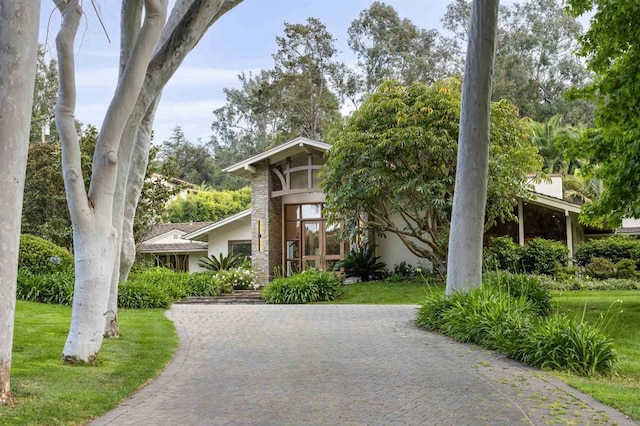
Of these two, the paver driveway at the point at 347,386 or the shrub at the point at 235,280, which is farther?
the shrub at the point at 235,280

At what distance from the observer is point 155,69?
7523 millimetres

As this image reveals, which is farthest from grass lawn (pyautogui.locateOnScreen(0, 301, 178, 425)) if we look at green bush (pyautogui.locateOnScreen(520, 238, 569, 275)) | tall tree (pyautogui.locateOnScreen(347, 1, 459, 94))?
tall tree (pyautogui.locateOnScreen(347, 1, 459, 94))

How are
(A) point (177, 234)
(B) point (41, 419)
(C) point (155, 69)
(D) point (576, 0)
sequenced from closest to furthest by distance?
(B) point (41, 419) < (C) point (155, 69) < (D) point (576, 0) < (A) point (177, 234)

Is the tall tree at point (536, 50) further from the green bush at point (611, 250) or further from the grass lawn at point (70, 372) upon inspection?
the grass lawn at point (70, 372)

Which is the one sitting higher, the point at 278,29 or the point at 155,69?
the point at 278,29

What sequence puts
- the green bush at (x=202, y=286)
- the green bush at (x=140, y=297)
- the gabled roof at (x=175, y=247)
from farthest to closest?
the gabled roof at (x=175, y=247)
the green bush at (x=202, y=286)
the green bush at (x=140, y=297)

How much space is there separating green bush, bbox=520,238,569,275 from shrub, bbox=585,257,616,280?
0.81 meters

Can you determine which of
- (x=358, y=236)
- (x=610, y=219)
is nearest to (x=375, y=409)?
(x=610, y=219)

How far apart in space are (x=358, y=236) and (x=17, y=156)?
54.2 feet

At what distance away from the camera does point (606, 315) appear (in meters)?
10.1

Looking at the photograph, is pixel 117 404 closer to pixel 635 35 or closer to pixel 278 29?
pixel 635 35

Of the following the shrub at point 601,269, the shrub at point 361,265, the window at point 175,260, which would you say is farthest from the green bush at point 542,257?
the window at point 175,260

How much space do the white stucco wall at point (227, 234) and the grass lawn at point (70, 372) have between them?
50.6 ft

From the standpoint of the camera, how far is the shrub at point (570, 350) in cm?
721
